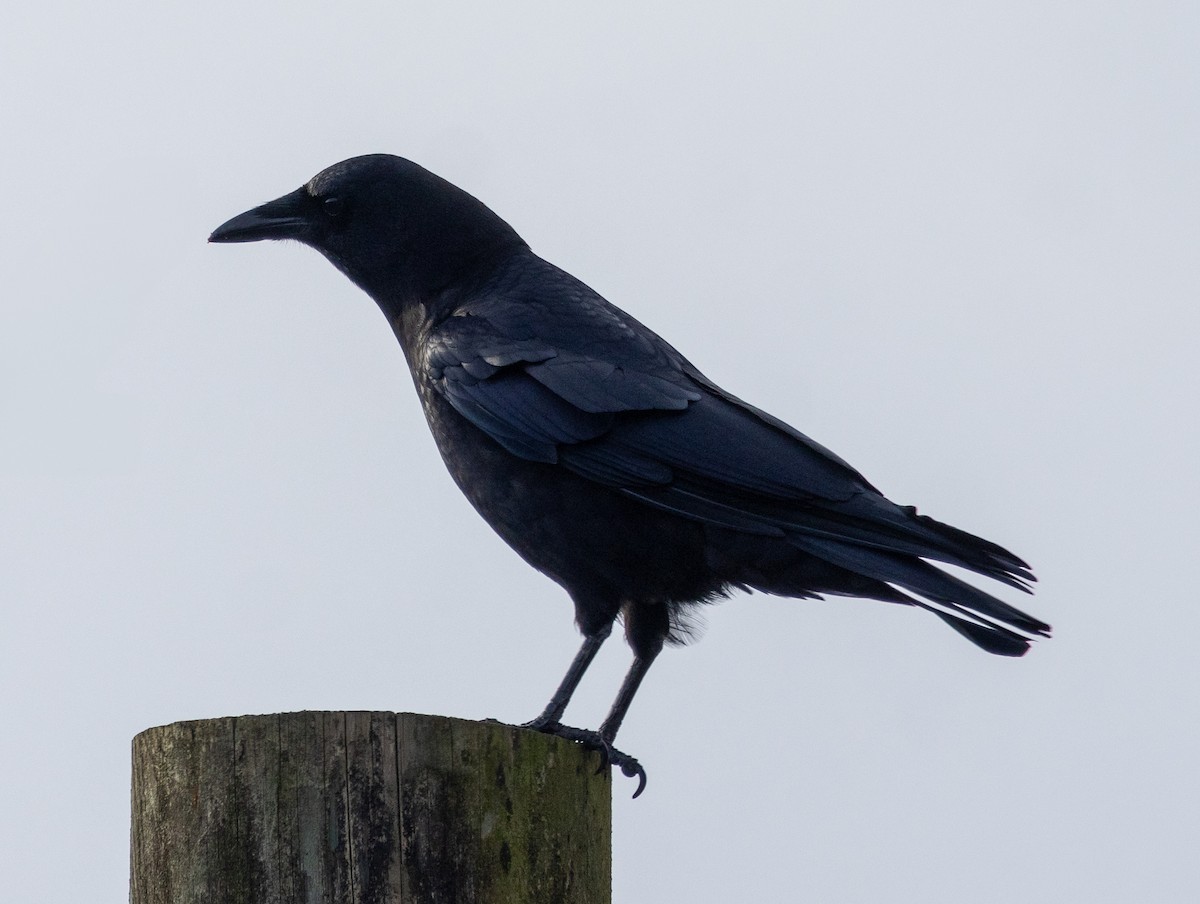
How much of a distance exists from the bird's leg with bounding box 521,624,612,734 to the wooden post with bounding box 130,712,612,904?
1.66 meters

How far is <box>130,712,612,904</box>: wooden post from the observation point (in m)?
2.91

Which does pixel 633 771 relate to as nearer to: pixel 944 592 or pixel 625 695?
pixel 625 695

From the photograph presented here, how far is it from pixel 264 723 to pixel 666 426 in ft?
7.62

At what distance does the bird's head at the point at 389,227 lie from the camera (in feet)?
19.5

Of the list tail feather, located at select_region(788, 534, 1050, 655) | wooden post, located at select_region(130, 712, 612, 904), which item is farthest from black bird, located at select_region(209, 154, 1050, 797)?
wooden post, located at select_region(130, 712, 612, 904)

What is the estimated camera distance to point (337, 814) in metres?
2.93

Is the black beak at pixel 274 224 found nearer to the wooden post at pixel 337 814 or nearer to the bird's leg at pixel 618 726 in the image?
the bird's leg at pixel 618 726

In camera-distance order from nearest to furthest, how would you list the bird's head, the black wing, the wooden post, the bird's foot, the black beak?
the wooden post
the bird's foot
the black wing
the bird's head
the black beak

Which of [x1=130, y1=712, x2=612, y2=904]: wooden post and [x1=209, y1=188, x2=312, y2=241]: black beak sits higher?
[x1=209, y1=188, x2=312, y2=241]: black beak

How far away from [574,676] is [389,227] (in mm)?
2130

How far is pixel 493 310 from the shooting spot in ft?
18.2

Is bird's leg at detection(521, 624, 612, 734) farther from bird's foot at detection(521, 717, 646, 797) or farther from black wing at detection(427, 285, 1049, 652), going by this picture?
black wing at detection(427, 285, 1049, 652)

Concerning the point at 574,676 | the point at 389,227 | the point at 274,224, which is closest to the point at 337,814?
the point at 574,676

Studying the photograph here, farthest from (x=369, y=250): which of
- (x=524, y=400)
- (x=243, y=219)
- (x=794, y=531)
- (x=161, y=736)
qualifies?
(x=161, y=736)
